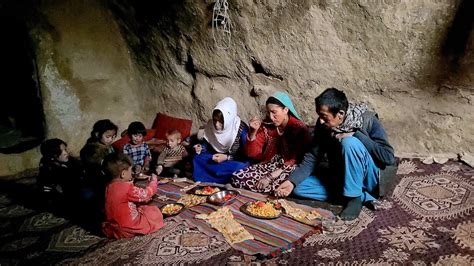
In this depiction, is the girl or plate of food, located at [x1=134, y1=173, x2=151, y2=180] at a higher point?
the girl

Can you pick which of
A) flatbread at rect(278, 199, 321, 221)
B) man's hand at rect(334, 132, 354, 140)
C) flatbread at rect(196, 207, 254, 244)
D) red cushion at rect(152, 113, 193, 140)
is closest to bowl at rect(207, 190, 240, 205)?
flatbread at rect(196, 207, 254, 244)

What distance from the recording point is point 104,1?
22.5 ft

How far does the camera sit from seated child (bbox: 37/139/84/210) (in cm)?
468

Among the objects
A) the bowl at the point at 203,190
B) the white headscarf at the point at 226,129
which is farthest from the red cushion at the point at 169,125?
the bowl at the point at 203,190

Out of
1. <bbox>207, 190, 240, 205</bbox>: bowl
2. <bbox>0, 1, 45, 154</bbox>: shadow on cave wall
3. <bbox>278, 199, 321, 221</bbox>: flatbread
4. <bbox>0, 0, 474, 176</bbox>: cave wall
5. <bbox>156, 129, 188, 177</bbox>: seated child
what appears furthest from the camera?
<bbox>0, 1, 45, 154</bbox>: shadow on cave wall

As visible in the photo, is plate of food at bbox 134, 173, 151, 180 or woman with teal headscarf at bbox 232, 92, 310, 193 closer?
woman with teal headscarf at bbox 232, 92, 310, 193

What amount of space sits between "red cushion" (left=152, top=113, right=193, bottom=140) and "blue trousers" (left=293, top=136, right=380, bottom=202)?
2.86 metres

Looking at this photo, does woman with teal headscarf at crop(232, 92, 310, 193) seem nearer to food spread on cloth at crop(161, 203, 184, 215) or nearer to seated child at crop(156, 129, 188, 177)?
food spread on cloth at crop(161, 203, 184, 215)

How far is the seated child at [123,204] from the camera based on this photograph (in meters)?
3.68

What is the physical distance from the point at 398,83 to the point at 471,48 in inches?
34.1

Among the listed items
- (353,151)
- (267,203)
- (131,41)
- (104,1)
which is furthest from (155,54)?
(353,151)

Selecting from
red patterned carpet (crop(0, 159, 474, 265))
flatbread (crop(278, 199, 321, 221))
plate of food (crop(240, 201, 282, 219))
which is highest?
plate of food (crop(240, 201, 282, 219))

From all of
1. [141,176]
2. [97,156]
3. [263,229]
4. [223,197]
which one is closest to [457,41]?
[263,229]

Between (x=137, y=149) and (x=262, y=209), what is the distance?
237cm
